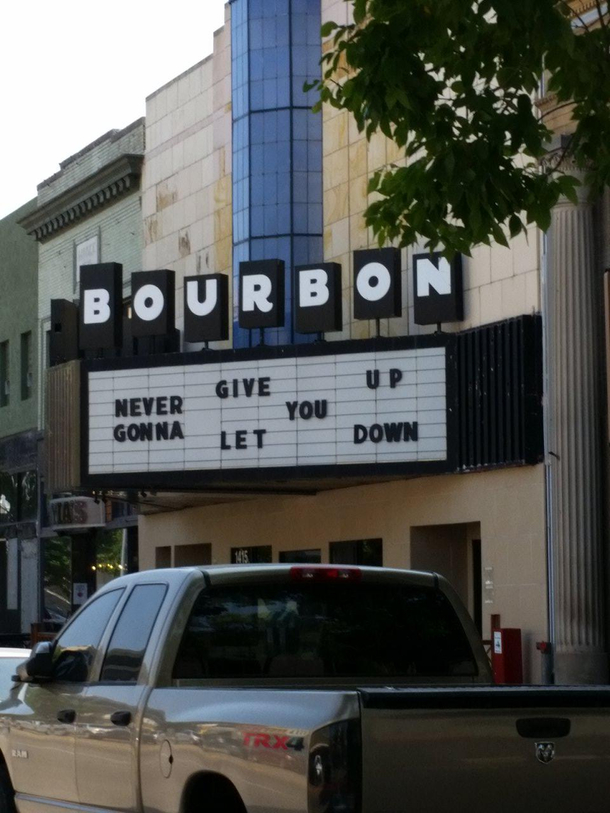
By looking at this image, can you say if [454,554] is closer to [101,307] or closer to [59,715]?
[101,307]

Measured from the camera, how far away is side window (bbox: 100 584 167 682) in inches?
322

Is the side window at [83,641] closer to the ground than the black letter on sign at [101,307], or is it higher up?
closer to the ground

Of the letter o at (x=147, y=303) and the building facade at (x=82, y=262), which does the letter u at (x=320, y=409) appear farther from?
the building facade at (x=82, y=262)

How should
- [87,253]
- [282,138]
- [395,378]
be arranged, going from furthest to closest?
[87,253] → [282,138] → [395,378]

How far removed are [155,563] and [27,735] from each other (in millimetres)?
21574

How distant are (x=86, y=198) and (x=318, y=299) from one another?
11173 mm

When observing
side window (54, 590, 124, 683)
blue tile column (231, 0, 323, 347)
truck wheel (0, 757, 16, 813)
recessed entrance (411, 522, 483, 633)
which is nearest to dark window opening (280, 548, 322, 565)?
recessed entrance (411, 522, 483, 633)

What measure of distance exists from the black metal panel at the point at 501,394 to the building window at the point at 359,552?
127 inches

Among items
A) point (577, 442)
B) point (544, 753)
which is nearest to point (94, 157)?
point (577, 442)

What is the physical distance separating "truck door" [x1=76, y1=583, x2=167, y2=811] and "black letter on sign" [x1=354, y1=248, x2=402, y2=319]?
14192 mm

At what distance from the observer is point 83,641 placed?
907 centimetres

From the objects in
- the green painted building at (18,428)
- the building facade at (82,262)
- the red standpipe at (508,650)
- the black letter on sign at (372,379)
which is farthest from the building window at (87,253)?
the red standpipe at (508,650)

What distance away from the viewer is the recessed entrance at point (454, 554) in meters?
22.9

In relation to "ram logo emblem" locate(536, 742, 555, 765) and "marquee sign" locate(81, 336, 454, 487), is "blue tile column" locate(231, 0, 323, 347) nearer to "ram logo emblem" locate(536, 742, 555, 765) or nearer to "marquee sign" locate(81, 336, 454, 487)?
"marquee sign" locate(81, 336, 454, 487)
